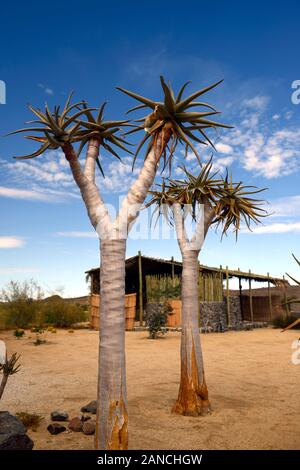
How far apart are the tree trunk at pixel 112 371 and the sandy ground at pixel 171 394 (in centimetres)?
94

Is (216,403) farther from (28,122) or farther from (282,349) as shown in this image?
(282,349)

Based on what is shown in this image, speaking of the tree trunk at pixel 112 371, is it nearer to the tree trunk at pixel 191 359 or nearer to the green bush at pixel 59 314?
→ the tree trunk at pixel 191 359

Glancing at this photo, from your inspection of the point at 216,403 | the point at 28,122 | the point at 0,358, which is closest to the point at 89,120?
the point at 28,122

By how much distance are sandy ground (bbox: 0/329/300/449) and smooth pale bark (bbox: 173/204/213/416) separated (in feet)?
0.76

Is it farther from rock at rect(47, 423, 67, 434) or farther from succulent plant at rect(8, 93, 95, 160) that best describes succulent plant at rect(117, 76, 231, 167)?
rock at rect(47, 423, 67, 434)

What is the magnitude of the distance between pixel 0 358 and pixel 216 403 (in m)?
6.00

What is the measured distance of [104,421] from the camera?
3980 mm

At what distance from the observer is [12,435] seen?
4203 millimetres

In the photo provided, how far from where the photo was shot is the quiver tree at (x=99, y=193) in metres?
3.96

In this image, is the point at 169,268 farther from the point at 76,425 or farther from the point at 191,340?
the point at 76,425

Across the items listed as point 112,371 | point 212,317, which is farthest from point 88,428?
point 212,317

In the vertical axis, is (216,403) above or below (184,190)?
below
